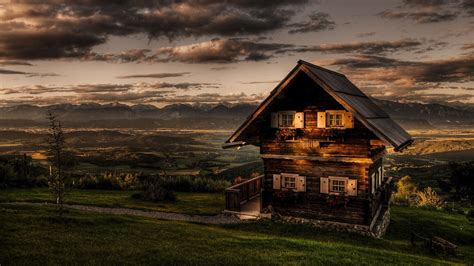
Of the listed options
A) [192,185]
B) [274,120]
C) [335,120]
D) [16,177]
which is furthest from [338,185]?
[16,177]

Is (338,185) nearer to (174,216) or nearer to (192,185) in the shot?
(174,216)

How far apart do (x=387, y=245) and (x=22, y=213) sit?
58.9ft

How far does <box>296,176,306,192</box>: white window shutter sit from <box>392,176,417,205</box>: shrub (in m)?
16.3

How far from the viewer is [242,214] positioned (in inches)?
856

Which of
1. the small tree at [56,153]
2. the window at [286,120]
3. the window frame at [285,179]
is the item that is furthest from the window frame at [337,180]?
the small tree at [56,153]

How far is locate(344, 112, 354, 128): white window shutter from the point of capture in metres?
18.9

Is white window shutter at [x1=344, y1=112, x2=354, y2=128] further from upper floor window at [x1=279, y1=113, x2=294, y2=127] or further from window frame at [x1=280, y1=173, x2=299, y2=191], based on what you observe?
window frame at [x1=280, y1=173, x2=299, y2=191]

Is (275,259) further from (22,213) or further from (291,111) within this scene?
(22,213)

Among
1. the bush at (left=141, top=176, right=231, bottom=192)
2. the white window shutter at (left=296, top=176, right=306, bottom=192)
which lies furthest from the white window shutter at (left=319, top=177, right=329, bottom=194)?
the bush at (left=141, top=176, right=231, bottom=192)

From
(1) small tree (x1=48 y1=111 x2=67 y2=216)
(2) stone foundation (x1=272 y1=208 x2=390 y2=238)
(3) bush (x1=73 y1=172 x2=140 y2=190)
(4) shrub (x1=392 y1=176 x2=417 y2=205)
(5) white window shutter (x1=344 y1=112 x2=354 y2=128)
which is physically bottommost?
(4) shrub (x1=392 y1=176 x2=417 y2=205)

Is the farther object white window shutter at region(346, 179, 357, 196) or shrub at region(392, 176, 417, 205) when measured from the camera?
shrub at region(392, 176, 417, 205)

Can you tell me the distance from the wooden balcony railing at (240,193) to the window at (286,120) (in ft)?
15.9

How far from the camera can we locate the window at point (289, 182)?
20.9 meters

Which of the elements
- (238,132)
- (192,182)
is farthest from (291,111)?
(192,182)
